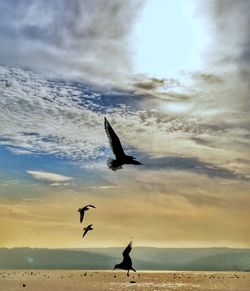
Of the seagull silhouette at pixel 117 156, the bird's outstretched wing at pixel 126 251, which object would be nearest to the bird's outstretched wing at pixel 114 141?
the seagull silhouette at pixel 117 156

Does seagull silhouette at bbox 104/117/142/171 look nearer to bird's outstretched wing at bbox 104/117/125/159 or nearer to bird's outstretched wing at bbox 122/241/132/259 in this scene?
bird's outstretched wing at bbox 104/117/125/159

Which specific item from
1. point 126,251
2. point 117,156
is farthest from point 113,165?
point 126,251

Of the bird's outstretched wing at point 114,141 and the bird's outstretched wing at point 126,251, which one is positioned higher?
the bird's outstretched wing at point 114,141

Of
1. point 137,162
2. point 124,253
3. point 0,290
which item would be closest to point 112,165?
point 137,162

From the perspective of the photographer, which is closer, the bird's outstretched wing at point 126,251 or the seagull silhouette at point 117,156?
the seagull silhouette at point 117,156

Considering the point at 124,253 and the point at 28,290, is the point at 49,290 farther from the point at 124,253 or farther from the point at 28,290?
the point at 124,253

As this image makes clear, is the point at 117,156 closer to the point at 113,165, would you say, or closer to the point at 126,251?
the point at 113,165

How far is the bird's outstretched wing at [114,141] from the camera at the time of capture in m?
22.4

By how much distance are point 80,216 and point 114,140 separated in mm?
11513

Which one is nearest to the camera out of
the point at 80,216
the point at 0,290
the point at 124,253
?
the point at 124,253

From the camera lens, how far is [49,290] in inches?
7859

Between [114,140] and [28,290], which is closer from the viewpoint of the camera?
[114,140]

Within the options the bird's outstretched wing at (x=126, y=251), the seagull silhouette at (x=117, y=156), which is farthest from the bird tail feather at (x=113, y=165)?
the bird's outstretched wing at (x=126, y=251)

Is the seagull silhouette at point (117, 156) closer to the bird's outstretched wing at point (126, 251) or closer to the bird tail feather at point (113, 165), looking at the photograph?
the bird tail feather at point (113, 165)
